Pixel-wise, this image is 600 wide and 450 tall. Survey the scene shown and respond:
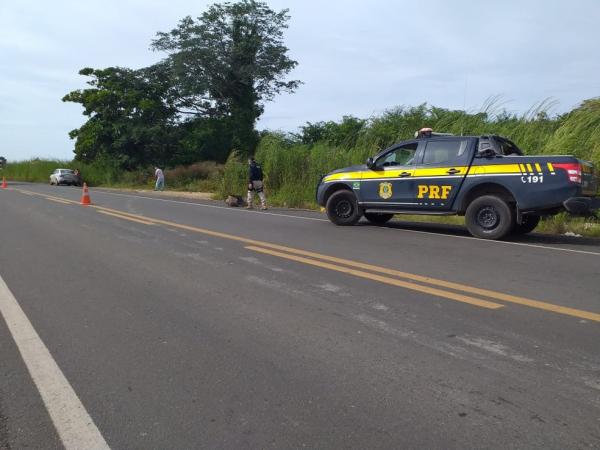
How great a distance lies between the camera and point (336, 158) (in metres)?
20.0

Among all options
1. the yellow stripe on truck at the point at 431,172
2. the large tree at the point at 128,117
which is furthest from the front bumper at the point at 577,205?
the large tree at the point at 128,117

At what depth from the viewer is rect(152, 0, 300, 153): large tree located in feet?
133

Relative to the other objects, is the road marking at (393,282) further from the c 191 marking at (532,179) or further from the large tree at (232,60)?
the large tree at (232,60)

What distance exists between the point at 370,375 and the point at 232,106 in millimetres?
41075

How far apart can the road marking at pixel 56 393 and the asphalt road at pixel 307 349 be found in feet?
0.05

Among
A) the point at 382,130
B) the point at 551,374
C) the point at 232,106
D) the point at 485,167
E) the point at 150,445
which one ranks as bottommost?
the point at 150,445

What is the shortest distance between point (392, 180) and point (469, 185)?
1.66 meters

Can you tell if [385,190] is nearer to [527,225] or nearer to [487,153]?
[487,153]

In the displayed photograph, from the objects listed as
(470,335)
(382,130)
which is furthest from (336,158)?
(470,335)

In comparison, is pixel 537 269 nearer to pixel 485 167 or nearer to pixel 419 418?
pixel 485 167

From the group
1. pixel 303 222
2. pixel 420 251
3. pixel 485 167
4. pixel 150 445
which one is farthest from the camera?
pixel 303 222

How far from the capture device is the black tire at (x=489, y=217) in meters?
9.70

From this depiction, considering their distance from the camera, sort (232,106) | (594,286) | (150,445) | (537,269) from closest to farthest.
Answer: (150,445)
(594,286)
(537,269)
(232,106)

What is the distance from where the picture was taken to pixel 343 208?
12.2 meters
